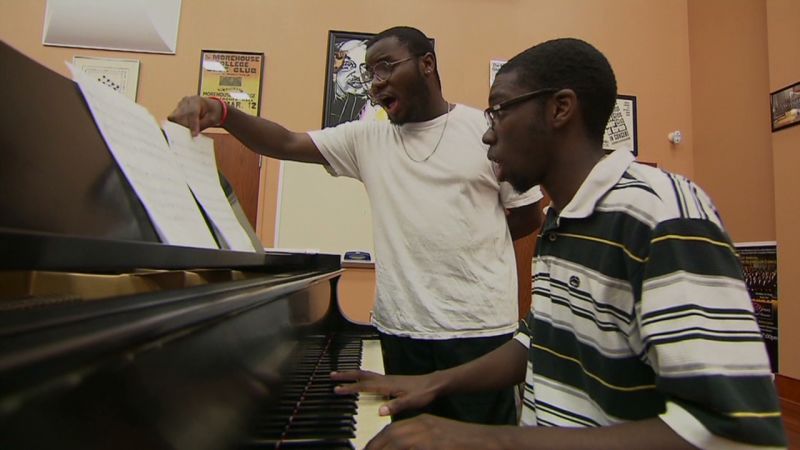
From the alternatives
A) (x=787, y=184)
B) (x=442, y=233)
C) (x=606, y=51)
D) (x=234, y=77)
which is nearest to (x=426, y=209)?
(x=442, y=233)

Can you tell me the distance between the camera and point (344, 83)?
3326 mm

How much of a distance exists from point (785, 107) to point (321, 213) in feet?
9.41

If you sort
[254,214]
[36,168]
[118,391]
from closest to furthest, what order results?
[118,391], [36,168], [254,214]

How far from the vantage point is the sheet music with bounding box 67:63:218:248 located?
2.38 ft

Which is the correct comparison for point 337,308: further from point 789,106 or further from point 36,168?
point 789,106

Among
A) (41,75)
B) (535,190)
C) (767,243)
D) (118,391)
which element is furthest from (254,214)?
(767,243)

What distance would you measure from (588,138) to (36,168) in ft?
2.58

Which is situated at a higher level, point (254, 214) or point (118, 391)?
point (254, 214)

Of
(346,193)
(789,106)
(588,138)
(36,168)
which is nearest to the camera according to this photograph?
(36,168)

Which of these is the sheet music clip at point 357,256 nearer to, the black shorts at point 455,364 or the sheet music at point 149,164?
the black shorts at point 455,364

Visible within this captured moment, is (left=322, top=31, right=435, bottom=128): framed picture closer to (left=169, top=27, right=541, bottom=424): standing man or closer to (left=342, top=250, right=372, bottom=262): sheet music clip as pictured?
(left=342, top=250, right=372, bottom=262): sheet music clip

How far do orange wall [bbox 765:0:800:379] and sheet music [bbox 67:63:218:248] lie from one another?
10.3ft

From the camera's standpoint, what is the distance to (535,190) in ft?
4.52

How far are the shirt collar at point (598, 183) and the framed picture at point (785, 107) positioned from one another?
2.79 m
